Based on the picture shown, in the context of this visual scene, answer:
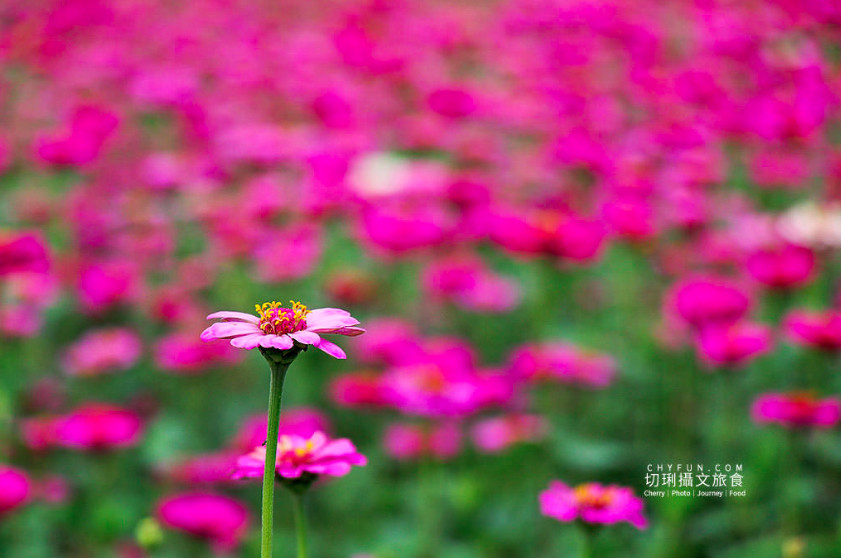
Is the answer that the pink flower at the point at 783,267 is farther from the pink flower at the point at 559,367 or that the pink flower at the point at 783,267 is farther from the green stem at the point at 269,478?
the green stem at the point at 269,478

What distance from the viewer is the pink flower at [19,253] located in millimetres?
1264

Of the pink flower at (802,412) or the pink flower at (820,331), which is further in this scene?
the pink flower at (820,331)

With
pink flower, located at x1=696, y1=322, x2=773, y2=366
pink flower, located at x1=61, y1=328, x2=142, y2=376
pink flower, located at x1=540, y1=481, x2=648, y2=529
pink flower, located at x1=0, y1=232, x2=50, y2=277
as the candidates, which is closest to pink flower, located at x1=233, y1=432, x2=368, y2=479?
pink flower, located at x1=540, y1=481, x2=648, y2=529

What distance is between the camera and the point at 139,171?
230cm

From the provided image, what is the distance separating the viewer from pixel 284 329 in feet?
1.61

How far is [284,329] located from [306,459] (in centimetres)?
10

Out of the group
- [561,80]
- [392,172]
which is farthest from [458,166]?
[561,80]

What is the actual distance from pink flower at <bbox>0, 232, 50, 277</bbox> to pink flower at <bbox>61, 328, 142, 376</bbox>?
262 mm

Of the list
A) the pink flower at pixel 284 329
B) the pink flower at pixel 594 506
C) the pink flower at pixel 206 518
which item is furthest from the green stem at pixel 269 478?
the pink flower at pixel 206 518

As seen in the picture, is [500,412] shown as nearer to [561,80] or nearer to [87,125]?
[561,80]

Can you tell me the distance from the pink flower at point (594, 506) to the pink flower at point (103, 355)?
1052 millimetres

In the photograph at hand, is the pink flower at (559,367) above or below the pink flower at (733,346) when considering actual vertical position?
above

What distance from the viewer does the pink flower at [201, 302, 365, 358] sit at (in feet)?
1.50

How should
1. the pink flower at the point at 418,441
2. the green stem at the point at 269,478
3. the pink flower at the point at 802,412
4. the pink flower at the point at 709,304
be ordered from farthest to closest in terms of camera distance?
the pink flower at the point at 418,441, the pink flower at the point at 709,304, the pink flower at the point at 802,412, the green stem at the point at 269,478
